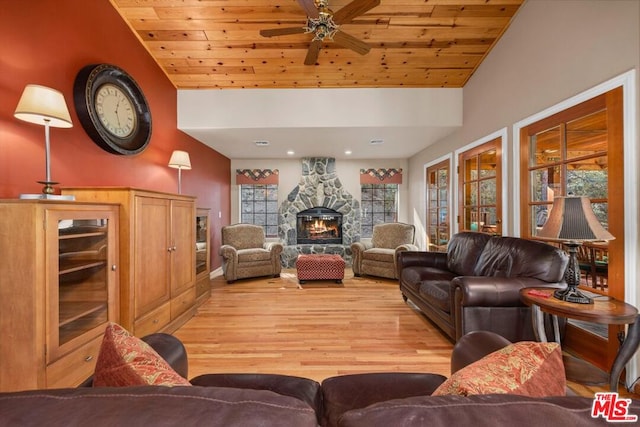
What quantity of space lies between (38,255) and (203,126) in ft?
9.08

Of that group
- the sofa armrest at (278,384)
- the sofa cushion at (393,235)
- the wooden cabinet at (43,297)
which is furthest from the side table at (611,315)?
the sofa cushion at (393,235)

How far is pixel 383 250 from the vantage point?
488 centimetres

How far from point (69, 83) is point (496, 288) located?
373cm

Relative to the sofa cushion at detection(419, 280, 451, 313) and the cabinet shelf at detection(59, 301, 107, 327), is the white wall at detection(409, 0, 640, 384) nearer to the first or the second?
the sofa cushion at detection(419, 280, 451, 313)

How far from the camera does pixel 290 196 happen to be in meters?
6.05

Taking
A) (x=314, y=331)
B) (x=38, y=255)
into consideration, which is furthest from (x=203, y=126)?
(x=314, y=331)

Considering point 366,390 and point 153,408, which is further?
point 366,390

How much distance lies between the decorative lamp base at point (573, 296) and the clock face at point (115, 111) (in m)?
3.81

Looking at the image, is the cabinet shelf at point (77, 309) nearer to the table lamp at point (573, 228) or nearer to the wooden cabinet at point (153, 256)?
the wooden cabinet at point (153, 256)

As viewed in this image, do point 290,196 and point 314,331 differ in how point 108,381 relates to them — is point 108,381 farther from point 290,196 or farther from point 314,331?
point 290,196

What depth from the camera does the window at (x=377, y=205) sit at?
631cm

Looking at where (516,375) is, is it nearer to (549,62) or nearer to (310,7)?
(310,7)

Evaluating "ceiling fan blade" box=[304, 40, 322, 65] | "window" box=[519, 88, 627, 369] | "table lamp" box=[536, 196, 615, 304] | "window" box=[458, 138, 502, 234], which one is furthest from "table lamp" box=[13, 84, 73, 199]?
"window" box=[458, 138, 502, 234]

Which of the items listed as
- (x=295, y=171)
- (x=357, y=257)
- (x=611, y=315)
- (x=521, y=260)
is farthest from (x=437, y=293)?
(x=295, y=171)
